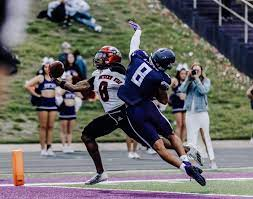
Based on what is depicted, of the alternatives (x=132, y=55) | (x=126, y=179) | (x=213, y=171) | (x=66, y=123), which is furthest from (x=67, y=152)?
(x=132, y=55)

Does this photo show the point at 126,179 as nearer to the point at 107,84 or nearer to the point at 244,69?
the point at 107,84

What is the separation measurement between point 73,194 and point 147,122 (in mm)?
1217

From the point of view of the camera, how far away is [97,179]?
37.5 ft

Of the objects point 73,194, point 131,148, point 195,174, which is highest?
point 195,174

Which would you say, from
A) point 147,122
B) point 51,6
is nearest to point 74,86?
point 147,122

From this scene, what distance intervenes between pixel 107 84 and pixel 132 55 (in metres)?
0.78

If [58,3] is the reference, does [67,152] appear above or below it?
below

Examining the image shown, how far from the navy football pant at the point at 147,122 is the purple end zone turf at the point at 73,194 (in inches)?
26.0

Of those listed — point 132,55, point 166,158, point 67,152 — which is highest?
point 132,55

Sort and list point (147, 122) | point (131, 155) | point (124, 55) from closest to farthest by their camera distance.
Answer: point (147, 122) < point (131, 155) < point (124, 55)

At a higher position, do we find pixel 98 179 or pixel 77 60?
pixel 98 179

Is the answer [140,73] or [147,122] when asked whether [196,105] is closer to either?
[140,73]

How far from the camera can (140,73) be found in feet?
34.9

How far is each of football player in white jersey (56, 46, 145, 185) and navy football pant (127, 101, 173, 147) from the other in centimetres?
62
